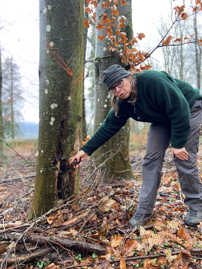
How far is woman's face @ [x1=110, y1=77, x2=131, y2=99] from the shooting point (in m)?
2.09

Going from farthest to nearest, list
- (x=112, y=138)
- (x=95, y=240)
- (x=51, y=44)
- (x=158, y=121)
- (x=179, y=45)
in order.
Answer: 1. (x=112, y=138)
2. (x=179, y=45)
3. (x=158, y=121)
4. (x=51, y=44)
5. (x=95, y=240)

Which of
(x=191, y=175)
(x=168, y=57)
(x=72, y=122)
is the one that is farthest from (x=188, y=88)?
(x=168, y=57)

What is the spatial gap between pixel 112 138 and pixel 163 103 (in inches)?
78.9

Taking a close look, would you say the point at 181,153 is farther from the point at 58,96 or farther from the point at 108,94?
the point at 108,94

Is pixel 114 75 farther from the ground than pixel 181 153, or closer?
farther from the ground

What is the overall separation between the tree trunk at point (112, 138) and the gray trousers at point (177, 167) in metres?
1.57

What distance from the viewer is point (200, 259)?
5.94ft

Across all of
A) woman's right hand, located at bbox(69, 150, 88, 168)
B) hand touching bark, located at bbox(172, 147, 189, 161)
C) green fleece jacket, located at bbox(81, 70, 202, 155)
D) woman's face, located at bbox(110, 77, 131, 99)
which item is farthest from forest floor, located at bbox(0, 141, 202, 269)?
woman's face, located at bbox(110, 77, 131, 99)

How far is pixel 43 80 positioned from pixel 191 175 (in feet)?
6.26

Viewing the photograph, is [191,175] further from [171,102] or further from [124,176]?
[124,176]

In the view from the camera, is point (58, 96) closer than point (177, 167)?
Yes

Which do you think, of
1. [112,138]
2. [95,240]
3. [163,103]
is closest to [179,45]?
[112,138]

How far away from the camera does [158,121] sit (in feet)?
7.72

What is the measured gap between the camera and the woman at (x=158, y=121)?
206 centimetres
